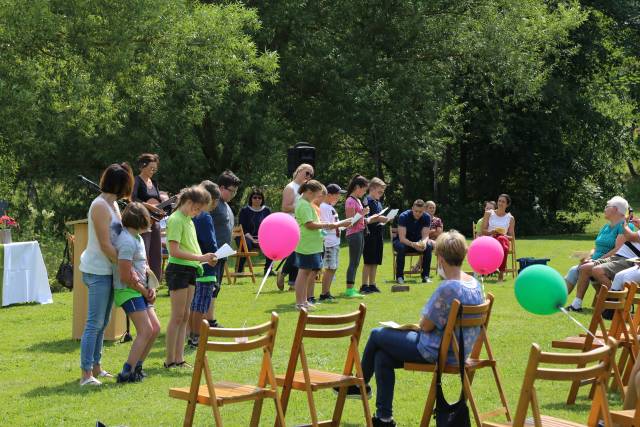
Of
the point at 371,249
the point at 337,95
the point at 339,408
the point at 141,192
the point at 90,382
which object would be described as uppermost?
the point at 337,95

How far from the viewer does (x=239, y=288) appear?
16.0 metres

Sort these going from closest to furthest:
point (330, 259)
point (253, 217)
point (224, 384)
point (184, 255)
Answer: point (224, 384)
point (184, 255)
point (330, 259)
point (253, 217)

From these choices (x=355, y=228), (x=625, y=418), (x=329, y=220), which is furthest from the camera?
(x=355, y=228)

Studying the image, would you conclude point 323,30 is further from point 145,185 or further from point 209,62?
point 145,185

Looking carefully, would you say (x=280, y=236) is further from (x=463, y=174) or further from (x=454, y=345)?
(x=463, y=174)

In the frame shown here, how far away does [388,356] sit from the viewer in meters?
6.92

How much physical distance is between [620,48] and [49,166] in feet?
72.8

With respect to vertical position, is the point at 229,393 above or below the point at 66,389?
above

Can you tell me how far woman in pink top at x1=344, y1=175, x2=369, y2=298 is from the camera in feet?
48.1

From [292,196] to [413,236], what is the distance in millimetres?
3785

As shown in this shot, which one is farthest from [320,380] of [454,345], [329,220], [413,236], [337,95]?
[337,95]

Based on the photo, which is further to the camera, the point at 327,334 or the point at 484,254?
the point at 484,254

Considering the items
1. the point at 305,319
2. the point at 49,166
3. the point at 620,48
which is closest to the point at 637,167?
the point at 620,48

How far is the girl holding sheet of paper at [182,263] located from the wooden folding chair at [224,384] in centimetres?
257
